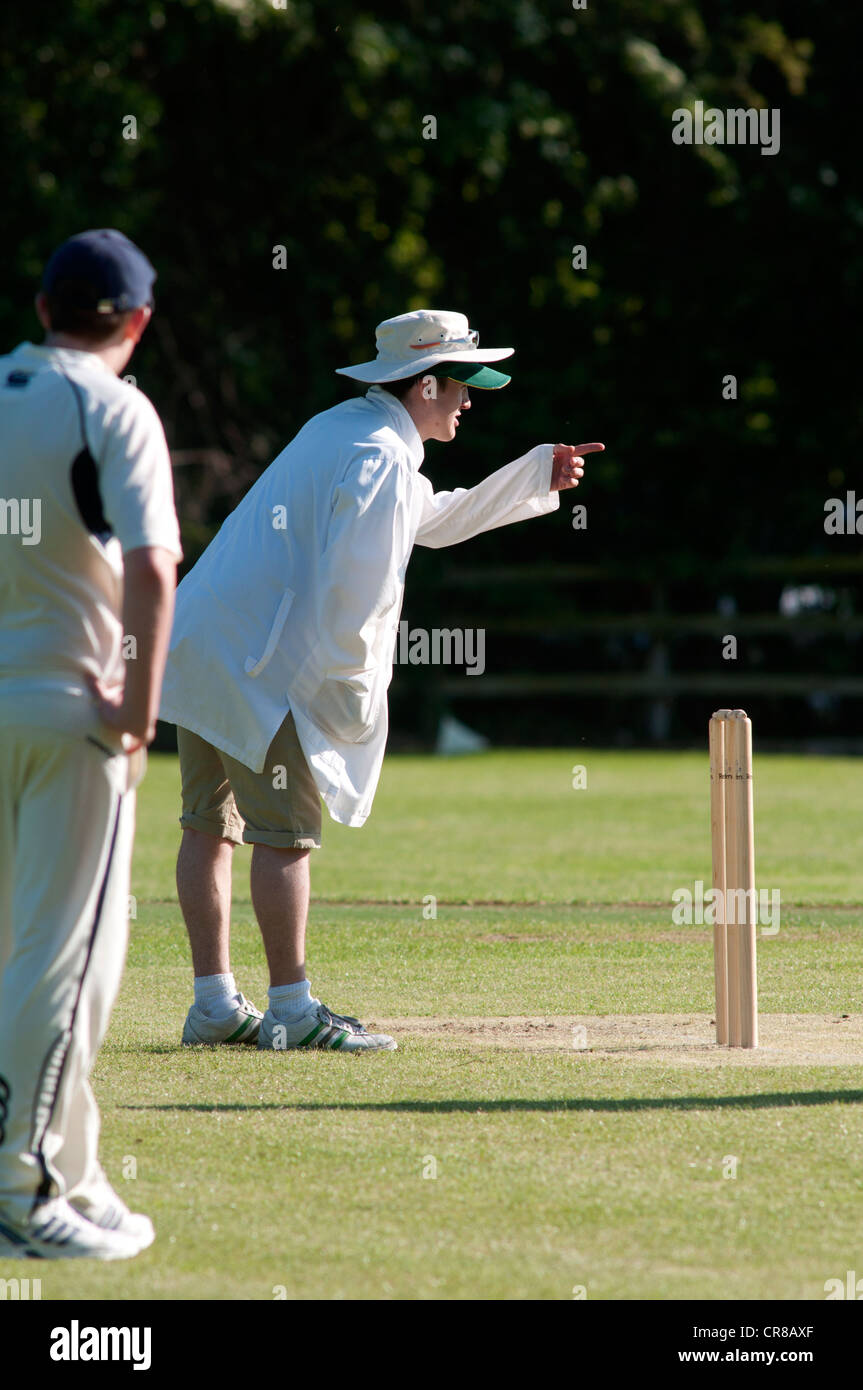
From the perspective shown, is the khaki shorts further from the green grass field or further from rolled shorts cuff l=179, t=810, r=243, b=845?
the green grass field

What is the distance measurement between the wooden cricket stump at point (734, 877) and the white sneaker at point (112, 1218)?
2497 mm

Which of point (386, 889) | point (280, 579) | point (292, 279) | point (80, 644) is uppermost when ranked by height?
point (292, 279)

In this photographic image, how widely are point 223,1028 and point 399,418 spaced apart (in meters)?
2.07

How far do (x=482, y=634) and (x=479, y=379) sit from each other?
18587 millimetres

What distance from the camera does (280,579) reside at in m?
6.11

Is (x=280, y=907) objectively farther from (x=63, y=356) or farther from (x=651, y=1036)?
(x=63, y=356)

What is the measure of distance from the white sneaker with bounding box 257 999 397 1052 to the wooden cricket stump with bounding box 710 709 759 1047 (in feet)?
3.56

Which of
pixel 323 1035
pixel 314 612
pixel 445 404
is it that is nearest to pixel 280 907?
pixel 323 1035

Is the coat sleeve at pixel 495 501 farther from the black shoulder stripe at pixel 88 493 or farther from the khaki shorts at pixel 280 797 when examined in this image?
the black shoulder stripe at pixel 88 493

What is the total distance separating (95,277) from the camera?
389 cm

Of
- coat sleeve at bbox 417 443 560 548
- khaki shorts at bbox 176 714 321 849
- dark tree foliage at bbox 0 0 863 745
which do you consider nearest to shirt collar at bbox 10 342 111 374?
khaki shorts at bbox 176 714 321 849

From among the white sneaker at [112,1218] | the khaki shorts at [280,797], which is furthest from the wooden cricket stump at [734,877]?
the white sneaker at [112,1218]
